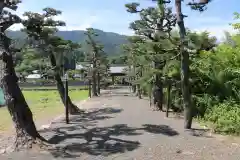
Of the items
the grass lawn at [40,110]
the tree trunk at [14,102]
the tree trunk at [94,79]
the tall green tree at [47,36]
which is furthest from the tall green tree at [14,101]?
the tree trunk at [94,79]

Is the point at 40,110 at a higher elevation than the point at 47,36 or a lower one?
lower

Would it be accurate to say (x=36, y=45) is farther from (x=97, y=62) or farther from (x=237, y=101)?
(x=97, y=62)

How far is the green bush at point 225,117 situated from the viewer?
10802mm

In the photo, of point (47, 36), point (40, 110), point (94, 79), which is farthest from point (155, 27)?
point (94, 79)

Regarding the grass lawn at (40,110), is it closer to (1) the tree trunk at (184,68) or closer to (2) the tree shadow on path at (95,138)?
(2) the tree shadow on path at (95,138)

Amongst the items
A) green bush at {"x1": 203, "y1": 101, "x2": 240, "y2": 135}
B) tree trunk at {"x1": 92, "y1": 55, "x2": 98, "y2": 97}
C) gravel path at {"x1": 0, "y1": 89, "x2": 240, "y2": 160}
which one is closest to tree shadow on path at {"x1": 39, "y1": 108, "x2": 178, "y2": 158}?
gravel path at {"x1": 0, "y1": 89, "x2": 240, "y2": 160}

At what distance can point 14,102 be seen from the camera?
33.8ft

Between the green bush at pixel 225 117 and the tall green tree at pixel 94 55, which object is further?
the tall green tree at pixel 94 55

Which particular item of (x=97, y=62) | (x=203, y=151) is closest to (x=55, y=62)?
(x=203, y=151)

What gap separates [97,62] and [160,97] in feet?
71.8

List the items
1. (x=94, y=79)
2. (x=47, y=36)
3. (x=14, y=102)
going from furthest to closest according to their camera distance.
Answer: (x=94, y=79), (x=47, y=36), (x=14, y=102)

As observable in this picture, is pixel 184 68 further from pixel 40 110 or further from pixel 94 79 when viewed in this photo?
pixel 94 79

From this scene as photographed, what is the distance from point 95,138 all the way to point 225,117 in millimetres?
4062

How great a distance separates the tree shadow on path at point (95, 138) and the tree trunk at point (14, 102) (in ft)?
2.43
